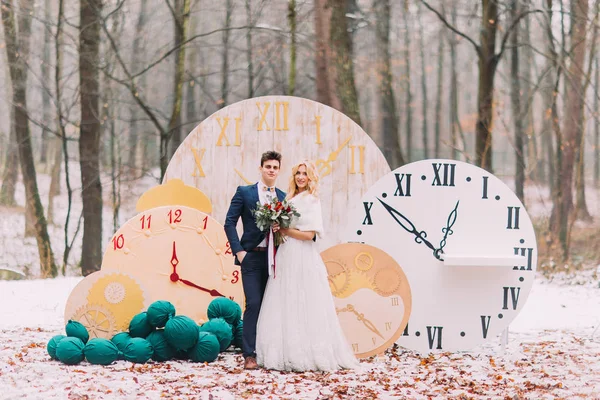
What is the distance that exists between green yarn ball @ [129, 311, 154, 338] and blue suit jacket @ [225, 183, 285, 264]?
32.5 inches

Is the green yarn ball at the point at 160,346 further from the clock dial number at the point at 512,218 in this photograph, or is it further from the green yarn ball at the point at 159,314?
the clock dial number at the point at 512,218

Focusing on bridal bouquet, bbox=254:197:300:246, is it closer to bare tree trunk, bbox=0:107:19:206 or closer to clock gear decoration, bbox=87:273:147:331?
clock gear decoration, bbox=87:273:147:331

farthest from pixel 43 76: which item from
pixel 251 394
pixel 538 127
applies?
pixel 538 127

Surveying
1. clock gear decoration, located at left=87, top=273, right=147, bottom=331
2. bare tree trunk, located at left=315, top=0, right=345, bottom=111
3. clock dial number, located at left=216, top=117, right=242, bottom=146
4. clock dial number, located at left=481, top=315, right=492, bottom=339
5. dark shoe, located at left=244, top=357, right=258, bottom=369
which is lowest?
dark shoe, located at left=244, top=357, right=258, bottom=369

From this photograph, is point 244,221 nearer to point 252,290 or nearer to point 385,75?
point 252,290

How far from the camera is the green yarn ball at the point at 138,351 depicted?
5.31m

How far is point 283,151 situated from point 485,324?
2.28 metres

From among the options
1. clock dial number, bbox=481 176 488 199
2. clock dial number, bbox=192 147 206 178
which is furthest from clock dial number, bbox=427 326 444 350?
clock dial number, bbox=192 147 206 178

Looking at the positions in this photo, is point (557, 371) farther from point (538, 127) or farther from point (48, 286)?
point (538, 127)

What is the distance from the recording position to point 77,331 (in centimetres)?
546

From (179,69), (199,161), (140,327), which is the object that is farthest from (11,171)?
(140,327)

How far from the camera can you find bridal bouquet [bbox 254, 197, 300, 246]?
506 cm

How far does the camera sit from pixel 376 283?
569 centimetres

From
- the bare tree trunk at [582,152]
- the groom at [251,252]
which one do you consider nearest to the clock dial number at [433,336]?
the groom at [251,252]
